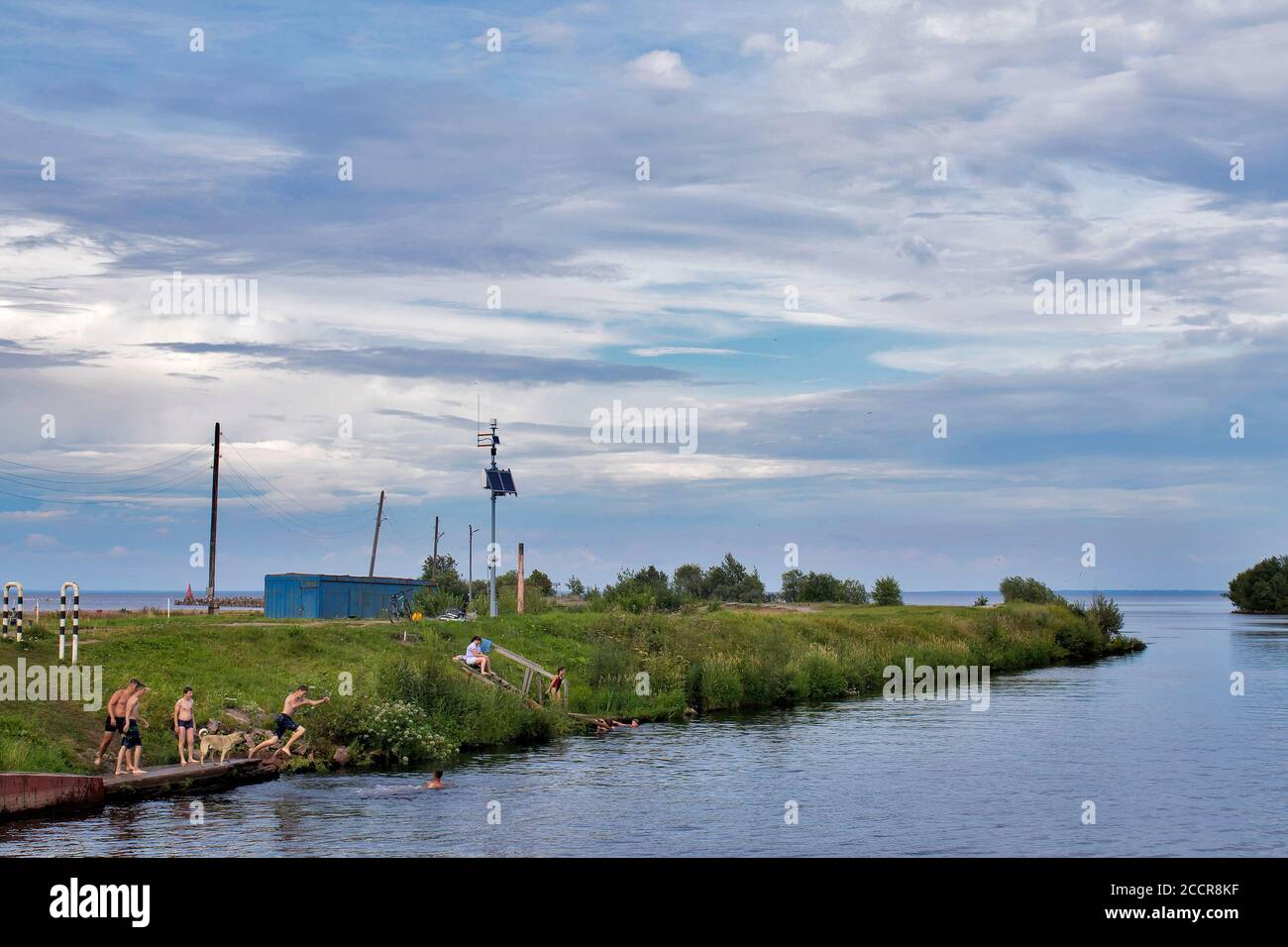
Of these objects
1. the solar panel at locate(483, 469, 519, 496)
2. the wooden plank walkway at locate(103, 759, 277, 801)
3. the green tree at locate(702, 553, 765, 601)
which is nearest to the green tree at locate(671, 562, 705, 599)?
the green tree at locate(702, 553, 765, 601)

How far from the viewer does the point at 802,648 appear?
66.9 m

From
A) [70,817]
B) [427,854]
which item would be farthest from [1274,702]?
[70,817]

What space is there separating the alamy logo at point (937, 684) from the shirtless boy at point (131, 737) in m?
41.1

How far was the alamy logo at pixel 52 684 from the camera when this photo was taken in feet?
115

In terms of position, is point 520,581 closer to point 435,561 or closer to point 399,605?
point 399,605

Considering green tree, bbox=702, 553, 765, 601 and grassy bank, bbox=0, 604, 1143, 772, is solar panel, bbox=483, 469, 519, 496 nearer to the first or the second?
grassy bank, bbox=0, 604, 1143, 772

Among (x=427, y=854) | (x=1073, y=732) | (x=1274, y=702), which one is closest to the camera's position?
(x=427, y=854)

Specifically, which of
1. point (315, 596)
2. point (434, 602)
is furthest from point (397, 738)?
point (434, 602)

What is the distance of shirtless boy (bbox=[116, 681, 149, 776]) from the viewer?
30891mm

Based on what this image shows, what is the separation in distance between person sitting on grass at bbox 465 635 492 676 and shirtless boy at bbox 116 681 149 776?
17386mm

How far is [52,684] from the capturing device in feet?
119
